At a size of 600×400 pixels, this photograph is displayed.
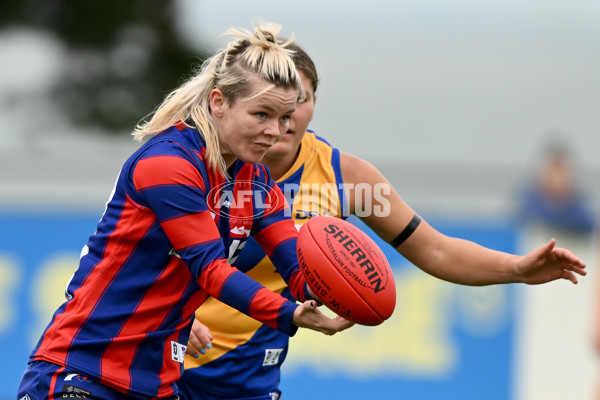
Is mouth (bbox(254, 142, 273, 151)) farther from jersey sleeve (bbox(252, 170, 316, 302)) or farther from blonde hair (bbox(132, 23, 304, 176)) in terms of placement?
jersey sleeve (bbox(252, 170, 316, 302))

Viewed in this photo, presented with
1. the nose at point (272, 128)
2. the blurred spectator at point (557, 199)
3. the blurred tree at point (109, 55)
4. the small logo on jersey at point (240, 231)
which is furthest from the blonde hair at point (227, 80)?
the blurred tree at point (109, 55)

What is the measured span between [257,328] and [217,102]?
1357 millimetres

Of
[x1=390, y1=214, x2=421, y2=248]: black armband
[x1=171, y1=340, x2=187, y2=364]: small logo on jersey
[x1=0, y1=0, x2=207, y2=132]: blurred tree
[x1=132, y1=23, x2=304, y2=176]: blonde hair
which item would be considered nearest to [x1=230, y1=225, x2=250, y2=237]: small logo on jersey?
[x1=132, y1=23, x2=304, y2=176]: blonde hair

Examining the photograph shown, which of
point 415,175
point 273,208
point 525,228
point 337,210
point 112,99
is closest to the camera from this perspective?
point 273,208

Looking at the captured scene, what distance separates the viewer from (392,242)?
4418mm

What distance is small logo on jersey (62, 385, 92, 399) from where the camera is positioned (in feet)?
10.5

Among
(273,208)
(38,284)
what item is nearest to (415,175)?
(38,284)

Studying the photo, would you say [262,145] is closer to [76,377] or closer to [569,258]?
[76,377]

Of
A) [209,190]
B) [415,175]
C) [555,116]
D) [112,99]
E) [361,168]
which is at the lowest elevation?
[209,190]

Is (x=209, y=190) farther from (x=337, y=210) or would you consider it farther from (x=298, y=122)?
(x=337, y=210)

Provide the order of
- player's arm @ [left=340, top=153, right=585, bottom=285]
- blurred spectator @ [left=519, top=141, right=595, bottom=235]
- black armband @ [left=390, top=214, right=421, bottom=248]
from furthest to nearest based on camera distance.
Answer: blurred spectator @ [left=519, top=141, right=595, bottom=235]
black armband @ [left=390, top=214, right=421, bottom=248]
player's arm @ [left=340, top=153, right=585, bottom=285]

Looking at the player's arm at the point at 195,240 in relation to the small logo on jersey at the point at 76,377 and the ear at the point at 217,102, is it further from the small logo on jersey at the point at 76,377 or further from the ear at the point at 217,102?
the small logo on jersey at the point at 76,377

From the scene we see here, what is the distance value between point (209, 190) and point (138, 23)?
10217 millimetres

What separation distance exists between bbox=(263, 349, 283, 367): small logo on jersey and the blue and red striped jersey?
962 mm
